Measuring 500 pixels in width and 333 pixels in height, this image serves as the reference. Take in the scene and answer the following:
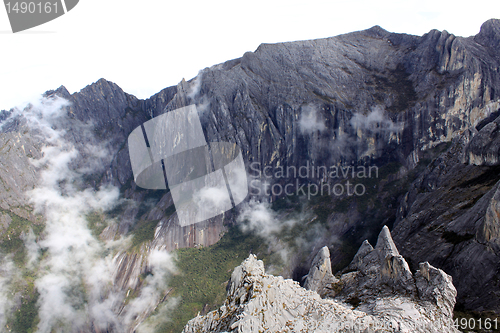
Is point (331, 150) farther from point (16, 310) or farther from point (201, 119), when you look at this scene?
point (16, 310)

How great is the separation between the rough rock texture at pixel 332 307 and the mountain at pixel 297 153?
33.2m

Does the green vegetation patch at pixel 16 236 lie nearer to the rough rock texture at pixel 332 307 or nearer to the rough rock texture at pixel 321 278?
the rough rock texture at pixel 321 278

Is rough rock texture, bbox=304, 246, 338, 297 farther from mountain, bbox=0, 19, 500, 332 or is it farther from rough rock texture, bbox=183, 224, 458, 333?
mountain, bbox=0, 19, 500, 332

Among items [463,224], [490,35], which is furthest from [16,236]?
[490,35]

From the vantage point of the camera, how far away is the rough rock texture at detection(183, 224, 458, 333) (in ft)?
73.5

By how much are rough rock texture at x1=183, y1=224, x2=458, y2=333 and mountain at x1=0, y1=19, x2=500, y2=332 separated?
109 feet

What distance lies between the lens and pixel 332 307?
2538 centimetres

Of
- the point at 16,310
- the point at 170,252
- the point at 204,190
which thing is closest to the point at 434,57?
the point at 204,190

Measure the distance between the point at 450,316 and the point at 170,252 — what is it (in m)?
100.0

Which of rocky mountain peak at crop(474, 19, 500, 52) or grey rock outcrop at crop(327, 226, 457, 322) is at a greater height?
rocky mountain peak at crop(474, 19, 500, 52)

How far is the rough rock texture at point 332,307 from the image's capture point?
22.4m

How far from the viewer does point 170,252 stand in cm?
10862

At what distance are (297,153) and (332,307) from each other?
299 feet

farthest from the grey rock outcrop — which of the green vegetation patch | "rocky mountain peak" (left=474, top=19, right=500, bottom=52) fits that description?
the green vegetation patch
